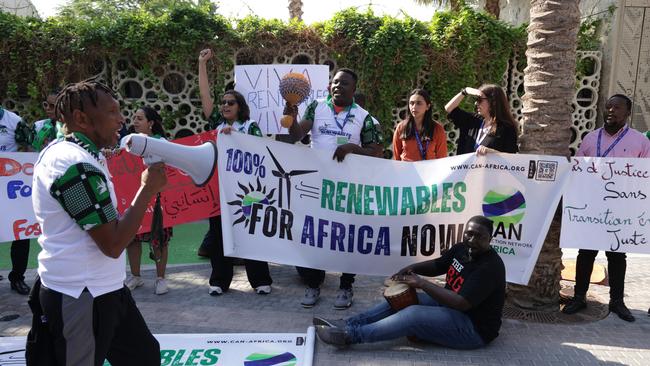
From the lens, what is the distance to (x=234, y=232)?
14.2 feet

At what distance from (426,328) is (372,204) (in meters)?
1.22

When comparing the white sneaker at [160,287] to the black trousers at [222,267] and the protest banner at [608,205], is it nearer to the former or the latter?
the black trousers at [222,267]

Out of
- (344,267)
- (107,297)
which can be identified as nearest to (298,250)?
(344,267)

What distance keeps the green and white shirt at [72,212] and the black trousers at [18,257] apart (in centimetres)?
313

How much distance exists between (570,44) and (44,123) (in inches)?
198

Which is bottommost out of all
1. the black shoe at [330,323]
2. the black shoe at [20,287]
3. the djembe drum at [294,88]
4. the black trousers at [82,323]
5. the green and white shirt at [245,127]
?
the black shoe at [20,287]

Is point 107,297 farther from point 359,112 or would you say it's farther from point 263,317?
point 359,112

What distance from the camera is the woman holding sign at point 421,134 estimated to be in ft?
15.0

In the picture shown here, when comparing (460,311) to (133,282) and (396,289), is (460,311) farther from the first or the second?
(133,282)

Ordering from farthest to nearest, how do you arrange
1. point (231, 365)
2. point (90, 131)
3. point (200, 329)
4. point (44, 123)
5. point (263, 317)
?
point (44, 123) < point (263, 317) < point (200, 329) < point (231, 365) < point (90, 131)

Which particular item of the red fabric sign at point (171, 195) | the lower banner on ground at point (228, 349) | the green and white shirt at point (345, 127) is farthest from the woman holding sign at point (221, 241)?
the lower banner on ground at point (228, 349)

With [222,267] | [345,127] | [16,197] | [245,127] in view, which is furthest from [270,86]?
[16,197]

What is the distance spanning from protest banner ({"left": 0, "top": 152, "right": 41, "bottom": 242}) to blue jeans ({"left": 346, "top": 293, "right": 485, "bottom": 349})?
10.7 ft

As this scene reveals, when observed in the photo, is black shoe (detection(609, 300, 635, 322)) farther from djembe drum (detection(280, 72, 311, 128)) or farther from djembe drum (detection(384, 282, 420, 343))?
djembe drum (detection(280, 72, 311, 128))
